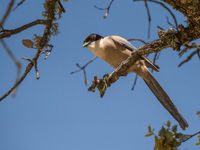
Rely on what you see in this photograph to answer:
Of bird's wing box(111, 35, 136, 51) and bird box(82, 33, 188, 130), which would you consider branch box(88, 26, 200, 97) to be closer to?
bird box(82, 33, 188, 130)

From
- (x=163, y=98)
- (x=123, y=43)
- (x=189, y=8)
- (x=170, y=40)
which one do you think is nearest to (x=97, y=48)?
(x=123, y=43)

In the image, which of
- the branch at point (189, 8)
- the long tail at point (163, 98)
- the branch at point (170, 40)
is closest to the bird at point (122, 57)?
the long tail at point (163, 98)

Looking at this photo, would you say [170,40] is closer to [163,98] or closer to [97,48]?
[163,98]

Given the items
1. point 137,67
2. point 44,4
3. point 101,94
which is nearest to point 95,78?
point 101,94

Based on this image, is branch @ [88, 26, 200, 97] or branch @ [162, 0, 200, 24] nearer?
branch @ [162, 0, 200, 24]

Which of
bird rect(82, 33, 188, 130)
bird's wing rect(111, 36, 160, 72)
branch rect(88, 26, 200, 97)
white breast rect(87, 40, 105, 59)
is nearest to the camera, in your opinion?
branch rect(88, 26, 200, 97)

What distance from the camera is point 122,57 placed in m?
3.21

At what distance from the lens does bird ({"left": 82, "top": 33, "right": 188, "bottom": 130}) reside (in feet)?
9.33

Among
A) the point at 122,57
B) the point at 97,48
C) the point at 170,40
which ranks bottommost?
the point at 170,40

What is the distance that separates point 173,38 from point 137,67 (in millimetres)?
1152

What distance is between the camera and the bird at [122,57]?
2844 mm

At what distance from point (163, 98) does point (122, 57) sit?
2.49 ft

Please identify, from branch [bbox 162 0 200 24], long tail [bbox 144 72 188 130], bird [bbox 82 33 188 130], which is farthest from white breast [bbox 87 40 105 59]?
branch [bbox 162 0 200 24]

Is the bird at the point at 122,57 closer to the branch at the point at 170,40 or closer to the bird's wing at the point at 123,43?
the bird's wing at the point at 123,43
